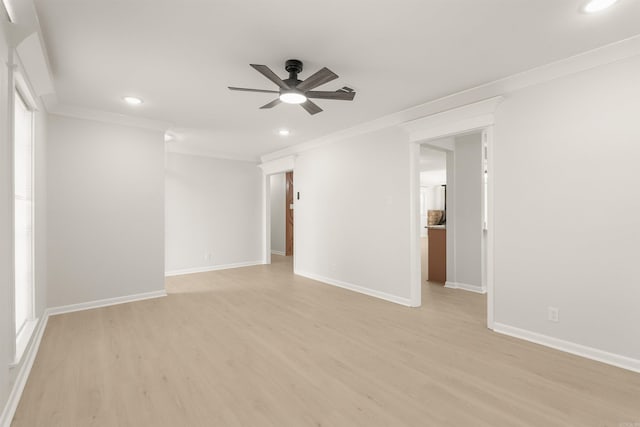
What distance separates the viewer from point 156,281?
15.0ft

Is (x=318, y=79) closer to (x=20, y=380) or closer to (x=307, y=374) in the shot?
(x=307, y=374)

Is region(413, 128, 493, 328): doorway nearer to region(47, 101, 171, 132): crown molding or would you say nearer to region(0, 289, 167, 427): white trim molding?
region(47, 101, 171, 132): crown molding

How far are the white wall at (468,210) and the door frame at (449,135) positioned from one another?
1377 mm

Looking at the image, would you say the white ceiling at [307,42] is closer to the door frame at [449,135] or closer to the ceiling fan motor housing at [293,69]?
the ceiling fan motor housing at [293,69]

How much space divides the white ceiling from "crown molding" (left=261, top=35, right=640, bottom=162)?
0.30 feet

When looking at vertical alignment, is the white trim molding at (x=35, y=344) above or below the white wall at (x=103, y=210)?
below

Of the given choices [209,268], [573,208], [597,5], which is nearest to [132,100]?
[209,268]

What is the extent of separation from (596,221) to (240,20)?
124 inches

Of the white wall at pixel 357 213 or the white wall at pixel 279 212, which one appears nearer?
the white wall at pixel 357 213

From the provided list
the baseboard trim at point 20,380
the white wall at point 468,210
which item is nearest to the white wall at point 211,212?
the baseboard trim at point 20,380

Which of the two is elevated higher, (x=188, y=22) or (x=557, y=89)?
(x=188, y=22)

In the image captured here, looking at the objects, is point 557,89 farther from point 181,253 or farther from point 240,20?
point 181,253

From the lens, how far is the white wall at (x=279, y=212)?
8.94 meters

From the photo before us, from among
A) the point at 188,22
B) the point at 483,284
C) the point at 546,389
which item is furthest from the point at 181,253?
the point at 546,389
